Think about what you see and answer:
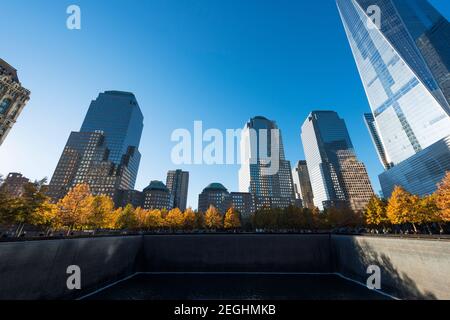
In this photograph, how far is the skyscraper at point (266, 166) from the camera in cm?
15025

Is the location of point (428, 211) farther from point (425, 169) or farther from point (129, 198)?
point (129, 198)

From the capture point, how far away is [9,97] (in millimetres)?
60156

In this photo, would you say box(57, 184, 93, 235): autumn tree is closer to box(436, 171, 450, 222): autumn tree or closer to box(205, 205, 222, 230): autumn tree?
box(205, 205, 222, 230): autumn tree

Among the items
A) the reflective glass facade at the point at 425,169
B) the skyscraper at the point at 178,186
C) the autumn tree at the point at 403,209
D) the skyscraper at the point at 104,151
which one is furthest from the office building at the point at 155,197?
the reflective glass facade at the point at 425,169

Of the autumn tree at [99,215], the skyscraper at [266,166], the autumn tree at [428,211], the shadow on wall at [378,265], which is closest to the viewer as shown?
the shadow on wall at [378,265]

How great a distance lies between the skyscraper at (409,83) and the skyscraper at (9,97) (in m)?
143

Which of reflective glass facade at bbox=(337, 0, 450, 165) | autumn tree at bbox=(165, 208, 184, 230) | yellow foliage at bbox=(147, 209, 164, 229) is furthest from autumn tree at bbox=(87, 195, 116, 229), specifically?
reflective glass facade at bbox=(337, 0, 450, 165)

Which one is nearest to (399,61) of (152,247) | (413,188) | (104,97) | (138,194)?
(413,188)

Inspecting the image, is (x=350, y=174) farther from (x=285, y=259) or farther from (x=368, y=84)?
(x=285, y=259)

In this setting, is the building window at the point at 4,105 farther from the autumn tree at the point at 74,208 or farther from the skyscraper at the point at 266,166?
the skyscraper at the point at 266,166

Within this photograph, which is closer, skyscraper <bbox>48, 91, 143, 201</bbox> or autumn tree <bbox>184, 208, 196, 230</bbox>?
autumn tree <bbox>184, 208, 196, 230</bbox>

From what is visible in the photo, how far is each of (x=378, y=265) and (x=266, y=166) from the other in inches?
5531

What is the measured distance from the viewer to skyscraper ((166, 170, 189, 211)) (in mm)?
185625

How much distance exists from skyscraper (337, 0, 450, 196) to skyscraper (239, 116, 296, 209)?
63324mm
